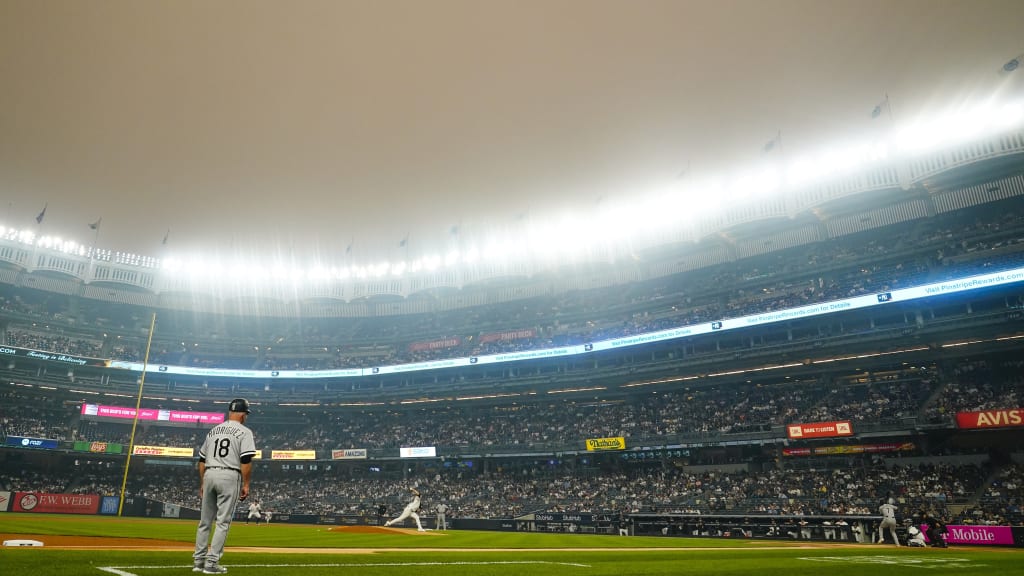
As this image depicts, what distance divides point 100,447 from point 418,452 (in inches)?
990

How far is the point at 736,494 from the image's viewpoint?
110 ft

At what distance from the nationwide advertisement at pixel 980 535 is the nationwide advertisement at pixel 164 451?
51.5 m

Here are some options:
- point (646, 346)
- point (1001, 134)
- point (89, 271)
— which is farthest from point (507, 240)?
point (89, 271)

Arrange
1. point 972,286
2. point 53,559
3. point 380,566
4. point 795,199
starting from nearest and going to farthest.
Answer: point 53,559 < point 380,566 < point 972,286 < point 795,199

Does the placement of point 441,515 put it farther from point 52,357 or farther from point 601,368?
point 52,357

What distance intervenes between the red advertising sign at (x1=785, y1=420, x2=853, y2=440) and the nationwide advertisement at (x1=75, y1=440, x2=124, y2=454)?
4998 cm

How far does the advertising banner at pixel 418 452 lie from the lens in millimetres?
45344

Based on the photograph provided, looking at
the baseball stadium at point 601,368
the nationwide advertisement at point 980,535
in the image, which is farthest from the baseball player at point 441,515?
the nationwide advertisement at point 980,535

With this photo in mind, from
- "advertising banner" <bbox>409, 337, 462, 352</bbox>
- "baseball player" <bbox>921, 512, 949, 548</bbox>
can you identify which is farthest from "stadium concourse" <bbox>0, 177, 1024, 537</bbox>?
"baseball player" <bbox>921, 512, 949, 548</bbox>

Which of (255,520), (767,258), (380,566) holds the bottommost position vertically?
(255,520)

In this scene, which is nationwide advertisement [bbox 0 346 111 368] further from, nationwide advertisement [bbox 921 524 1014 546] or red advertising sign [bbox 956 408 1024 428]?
red advertising sign [bbox 956 408 1024 428]

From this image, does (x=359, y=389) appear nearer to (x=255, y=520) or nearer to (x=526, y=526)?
(x=255, y=520)

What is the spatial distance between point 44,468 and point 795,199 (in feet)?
204

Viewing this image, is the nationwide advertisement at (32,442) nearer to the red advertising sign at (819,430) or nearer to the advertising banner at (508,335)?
the advertising banner at (508,335)
